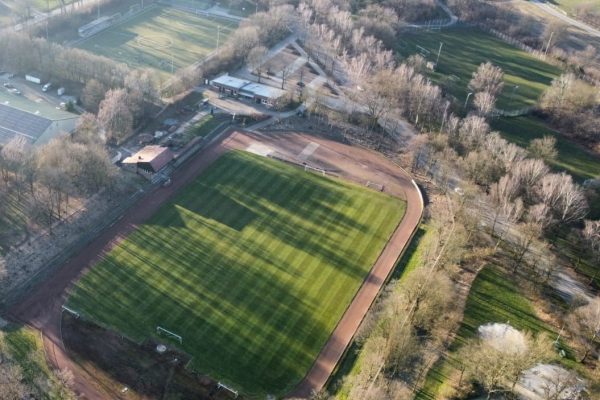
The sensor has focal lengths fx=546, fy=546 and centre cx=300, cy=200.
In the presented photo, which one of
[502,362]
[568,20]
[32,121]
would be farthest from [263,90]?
[568,20]

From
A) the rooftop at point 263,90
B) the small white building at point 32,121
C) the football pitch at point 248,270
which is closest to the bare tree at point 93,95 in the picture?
the small white building at point 32,121

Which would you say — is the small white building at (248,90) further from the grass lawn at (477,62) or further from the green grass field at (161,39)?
the grass lawn at (477,62)

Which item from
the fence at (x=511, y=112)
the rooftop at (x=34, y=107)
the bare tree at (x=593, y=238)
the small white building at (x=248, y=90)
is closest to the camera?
the bare tree at (x=593, y=238)

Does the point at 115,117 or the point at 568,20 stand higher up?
the point at 568,20

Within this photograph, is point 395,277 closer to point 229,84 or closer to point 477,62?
point 229,84

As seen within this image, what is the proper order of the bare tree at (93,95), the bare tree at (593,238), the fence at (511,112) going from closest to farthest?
the bare tree at (593,238)
the bare tree at (93,95)
the fence at (511,112)

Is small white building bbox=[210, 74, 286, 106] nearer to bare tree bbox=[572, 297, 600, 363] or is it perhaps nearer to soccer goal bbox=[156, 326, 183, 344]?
soccer goal bbox=[156, 326, 183, 344]
